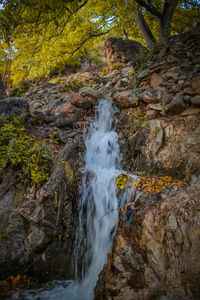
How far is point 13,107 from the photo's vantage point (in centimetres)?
442

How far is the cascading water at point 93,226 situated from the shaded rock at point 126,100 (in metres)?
1.78

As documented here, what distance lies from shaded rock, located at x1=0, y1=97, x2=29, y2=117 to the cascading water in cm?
223

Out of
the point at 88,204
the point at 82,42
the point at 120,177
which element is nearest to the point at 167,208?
the point at 120,177

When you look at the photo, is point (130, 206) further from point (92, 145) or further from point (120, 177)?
point (92, 145)

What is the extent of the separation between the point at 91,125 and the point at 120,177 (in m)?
2.48

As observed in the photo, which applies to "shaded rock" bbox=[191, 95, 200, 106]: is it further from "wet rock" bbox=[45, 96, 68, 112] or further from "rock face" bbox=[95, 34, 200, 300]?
"wet rock" bbox=[45, 96, 68, 112]

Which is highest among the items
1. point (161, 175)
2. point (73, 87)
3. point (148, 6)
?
point (148, 6)

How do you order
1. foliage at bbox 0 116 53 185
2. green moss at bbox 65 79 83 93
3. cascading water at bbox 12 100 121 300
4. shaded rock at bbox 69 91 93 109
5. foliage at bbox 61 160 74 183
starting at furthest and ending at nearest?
green moss at bbox 65 79 83 93, shaded rock at bbox 69 91 93 109, foliage at bbox 61 160 74 183, foliage at bbox 0 116 53 185, cascading water at bbox 12 100 121 300

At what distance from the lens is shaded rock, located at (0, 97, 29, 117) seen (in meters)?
4.19

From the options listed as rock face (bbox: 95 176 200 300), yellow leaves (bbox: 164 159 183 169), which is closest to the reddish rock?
yellow leaves (bbox: 164 159 183 169)

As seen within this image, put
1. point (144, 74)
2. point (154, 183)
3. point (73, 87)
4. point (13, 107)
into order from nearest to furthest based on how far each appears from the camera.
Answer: point (154, 183) < point (13, 107) < point (144, 74) < point (73, 87)

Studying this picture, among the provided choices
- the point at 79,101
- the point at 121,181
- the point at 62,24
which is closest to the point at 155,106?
the point at 121,181

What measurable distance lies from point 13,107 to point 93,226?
3.92 metres

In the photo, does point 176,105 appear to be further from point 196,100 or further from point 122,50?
point 122,50
